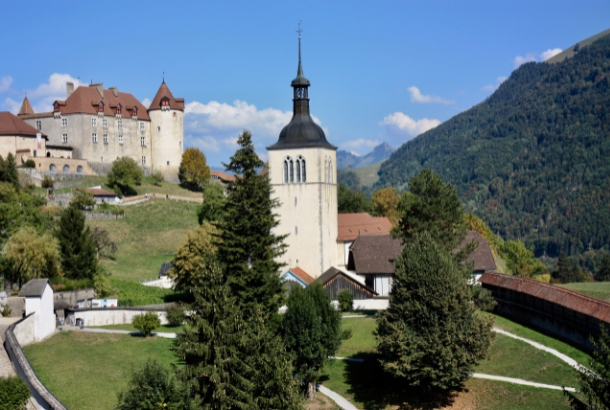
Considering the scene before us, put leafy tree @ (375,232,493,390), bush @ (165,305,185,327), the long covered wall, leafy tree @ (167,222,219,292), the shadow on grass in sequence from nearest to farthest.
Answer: leafy tree @ (375,232,493,390)
the shadow on grass
the long covered wall
bush @ (165,305,185,327)
leafy tree @ (167,222,219,292)

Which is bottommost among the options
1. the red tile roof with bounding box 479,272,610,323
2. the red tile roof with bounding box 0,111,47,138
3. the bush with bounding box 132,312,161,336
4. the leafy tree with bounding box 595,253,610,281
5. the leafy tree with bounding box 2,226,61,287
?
the leafy tree with bounding box 595,253,610,281

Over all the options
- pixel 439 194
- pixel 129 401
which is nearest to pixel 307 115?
pixel 439 194

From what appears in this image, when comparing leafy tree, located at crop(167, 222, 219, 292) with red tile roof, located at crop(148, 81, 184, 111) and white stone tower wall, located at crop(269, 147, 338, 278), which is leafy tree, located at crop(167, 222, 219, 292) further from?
red tile roof, located at crop(148, 81, 184, 111)

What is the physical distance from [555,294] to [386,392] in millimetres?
9337

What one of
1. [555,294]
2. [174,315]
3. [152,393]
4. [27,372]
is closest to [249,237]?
[174,315]

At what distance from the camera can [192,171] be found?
94250 millimetres

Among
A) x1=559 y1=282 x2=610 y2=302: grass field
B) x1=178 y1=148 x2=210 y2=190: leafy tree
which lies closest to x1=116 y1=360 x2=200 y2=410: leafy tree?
x1=559 y1=282 x2=610 y2=302: grass field

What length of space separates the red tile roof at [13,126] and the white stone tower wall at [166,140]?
1379 cm

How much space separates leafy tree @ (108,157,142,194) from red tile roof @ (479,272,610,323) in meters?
50.9

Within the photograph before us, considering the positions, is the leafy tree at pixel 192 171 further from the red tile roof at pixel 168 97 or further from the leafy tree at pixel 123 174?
the leafy tree at pixel 123 174

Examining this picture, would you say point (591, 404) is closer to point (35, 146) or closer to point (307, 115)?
point (307, 115)

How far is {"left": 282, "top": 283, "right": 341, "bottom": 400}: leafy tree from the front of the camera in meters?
32.3

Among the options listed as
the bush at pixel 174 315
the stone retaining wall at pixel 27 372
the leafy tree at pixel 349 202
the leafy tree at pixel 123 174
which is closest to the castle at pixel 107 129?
the leafy tree at pixel 123 174

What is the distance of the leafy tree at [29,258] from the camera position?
4472 cm
